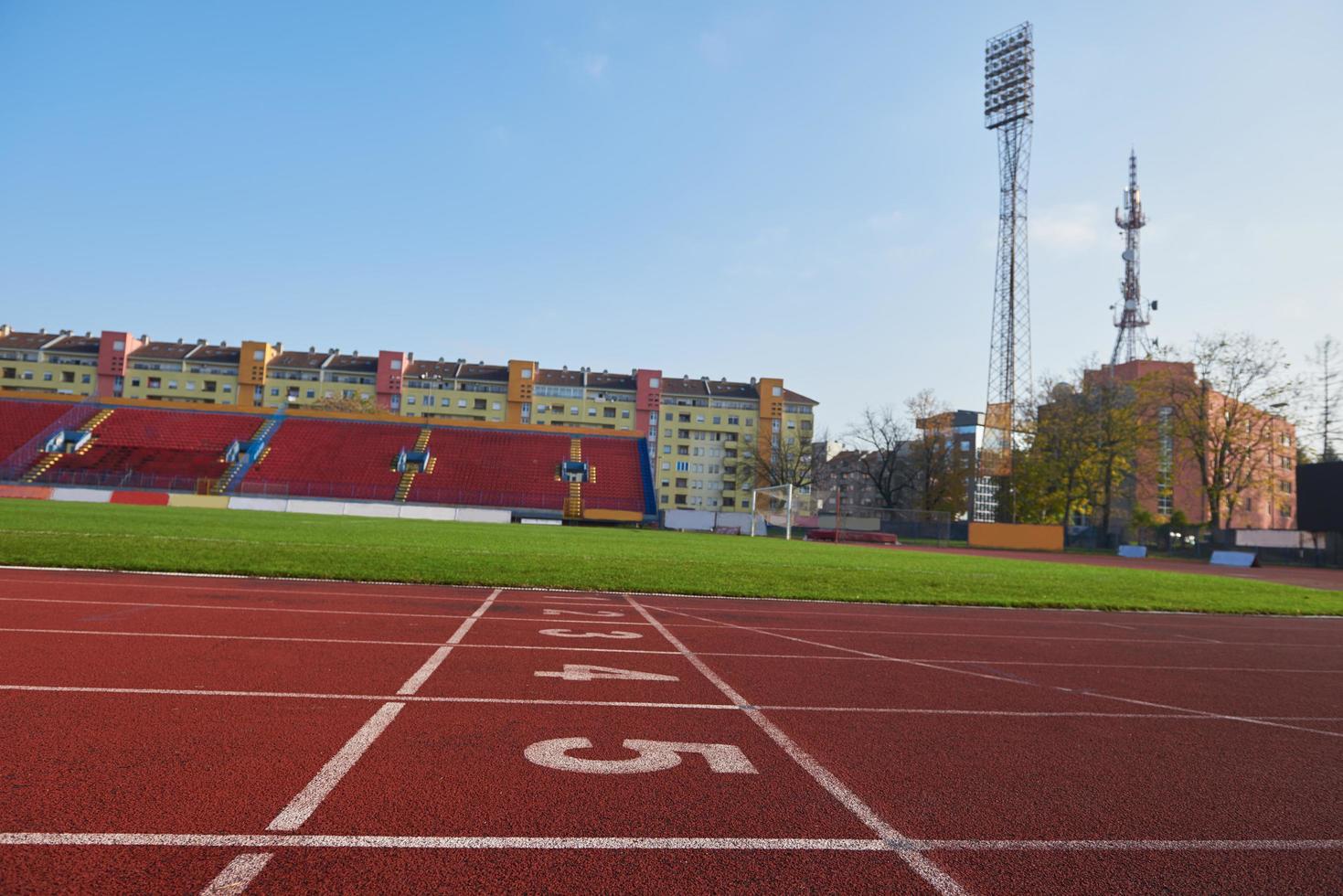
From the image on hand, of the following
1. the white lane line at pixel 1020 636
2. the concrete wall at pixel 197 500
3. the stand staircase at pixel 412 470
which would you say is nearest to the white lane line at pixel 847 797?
Result: the white lane line at pixel 1020 636

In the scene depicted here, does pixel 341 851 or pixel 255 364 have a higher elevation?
pixel 255 364

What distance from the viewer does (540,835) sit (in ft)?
11.6

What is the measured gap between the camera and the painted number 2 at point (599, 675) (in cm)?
677

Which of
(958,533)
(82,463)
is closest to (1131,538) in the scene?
(958,533)

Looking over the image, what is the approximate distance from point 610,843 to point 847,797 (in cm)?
137

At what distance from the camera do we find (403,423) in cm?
6194

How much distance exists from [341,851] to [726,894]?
155 centimetres

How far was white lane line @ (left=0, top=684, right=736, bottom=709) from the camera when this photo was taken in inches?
223

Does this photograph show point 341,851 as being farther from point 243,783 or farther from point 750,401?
point 750,401

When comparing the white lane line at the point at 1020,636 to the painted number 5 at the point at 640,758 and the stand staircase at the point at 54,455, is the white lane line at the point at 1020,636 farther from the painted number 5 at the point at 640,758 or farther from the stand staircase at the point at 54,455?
the stand staircase at the point at 54,455

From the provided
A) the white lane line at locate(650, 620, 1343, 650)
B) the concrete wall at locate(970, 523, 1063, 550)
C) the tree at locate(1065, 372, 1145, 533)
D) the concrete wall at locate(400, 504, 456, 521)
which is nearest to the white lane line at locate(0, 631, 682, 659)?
the white lane line at locate(650, 620, 1343, 650)

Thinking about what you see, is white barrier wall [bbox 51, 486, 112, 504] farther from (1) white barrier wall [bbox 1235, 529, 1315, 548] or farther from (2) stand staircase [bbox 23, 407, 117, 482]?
(1) white barrier wall [bbox 1235, 529, 1315, 548]

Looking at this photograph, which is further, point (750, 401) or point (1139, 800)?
point (750, 401)

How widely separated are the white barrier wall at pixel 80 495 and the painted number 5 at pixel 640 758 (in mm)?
48888
